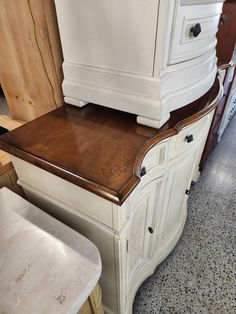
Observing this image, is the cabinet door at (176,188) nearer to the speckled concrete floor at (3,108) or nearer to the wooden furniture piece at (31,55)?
the wooden furniture piece at (31,55)

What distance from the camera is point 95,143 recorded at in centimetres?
67

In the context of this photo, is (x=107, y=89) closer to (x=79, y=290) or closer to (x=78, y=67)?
(x=78, y=67)

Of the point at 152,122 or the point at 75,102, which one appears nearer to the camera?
the point at 152,122

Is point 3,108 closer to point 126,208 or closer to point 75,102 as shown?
point 75,102

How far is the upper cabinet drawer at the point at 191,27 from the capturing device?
24.0 inches

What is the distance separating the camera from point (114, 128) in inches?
29.0

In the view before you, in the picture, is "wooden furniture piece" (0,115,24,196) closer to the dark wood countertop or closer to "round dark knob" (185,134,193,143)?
the dark wood countertop

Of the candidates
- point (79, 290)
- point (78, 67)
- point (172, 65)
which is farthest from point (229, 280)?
point (78, 67)

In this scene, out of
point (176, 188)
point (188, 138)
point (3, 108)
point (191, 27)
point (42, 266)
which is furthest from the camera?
point (3, 108)

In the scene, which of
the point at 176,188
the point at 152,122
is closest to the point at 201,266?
the point at 176,188

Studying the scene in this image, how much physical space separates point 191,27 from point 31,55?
1.97ft

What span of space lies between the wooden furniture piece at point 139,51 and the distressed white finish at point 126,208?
159 mm

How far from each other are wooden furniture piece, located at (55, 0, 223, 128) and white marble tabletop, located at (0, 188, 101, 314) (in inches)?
17.8

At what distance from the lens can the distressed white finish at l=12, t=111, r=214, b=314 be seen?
637 mm
